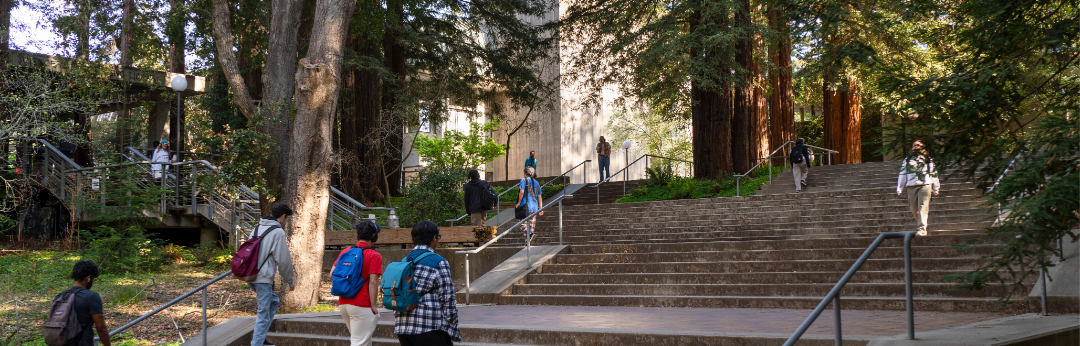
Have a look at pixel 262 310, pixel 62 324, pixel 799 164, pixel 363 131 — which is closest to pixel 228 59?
pixel 262 310

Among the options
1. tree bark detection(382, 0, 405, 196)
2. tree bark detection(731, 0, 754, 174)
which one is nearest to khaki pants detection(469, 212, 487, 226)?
tree bark detection(382, 0, 405, 196)

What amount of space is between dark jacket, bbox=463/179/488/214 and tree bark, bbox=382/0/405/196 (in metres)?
7.05

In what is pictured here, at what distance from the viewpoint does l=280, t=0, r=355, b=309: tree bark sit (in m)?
10.5

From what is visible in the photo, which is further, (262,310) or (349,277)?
(262,310)

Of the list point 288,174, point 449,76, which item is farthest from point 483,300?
point 449,76

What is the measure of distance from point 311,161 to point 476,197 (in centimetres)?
413

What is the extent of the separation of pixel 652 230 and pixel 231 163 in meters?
7.85

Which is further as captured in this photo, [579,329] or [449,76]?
[449,76]

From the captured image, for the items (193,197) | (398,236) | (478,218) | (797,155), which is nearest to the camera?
(478,218)

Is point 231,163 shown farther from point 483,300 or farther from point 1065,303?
point 1065,303

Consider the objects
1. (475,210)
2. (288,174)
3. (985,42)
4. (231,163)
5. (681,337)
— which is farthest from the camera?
(475,210)

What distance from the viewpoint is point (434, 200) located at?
55.6 ft

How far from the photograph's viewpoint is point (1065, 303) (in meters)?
7.14

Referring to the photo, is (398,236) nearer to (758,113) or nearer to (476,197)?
(476,197)
